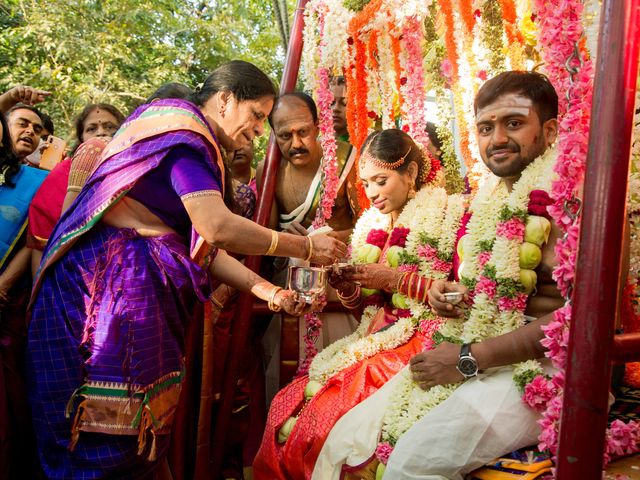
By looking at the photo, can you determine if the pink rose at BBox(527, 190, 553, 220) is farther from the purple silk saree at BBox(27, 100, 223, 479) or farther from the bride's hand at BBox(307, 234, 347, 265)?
the purple silk saree at BBox(27, 100, 223, 479)

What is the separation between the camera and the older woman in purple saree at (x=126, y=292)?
90.8 inches

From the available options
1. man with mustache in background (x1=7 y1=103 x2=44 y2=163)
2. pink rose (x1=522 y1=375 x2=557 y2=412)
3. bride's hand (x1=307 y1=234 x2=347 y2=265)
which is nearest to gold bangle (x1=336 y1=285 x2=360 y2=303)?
bride's hand (x1=307 y1=234 x2=347 y2=265)

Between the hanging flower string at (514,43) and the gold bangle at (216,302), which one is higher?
the hanging flower string at (514,43)

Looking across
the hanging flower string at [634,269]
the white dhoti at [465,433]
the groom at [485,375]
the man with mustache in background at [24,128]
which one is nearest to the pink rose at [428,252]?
the groom at [485,375]

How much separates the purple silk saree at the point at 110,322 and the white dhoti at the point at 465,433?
922mm

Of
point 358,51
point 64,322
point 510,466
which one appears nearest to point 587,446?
point 510,466

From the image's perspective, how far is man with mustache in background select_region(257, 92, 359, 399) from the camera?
3.77 meters

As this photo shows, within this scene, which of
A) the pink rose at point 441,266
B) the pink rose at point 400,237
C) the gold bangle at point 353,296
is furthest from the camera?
the gold bangle at point 353,296

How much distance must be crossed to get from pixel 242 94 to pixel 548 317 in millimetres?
1619

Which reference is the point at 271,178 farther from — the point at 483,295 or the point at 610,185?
the point at 610,185

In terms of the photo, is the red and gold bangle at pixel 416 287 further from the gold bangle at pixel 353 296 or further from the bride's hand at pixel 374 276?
the gold bangle at pixel 353 296

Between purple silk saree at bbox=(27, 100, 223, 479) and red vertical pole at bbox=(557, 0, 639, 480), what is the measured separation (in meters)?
1.55

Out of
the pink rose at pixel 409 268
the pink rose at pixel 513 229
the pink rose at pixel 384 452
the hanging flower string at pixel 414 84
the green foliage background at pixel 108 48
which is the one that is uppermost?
the green foliage background at pixel 108 48

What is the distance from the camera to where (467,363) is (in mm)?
2254
